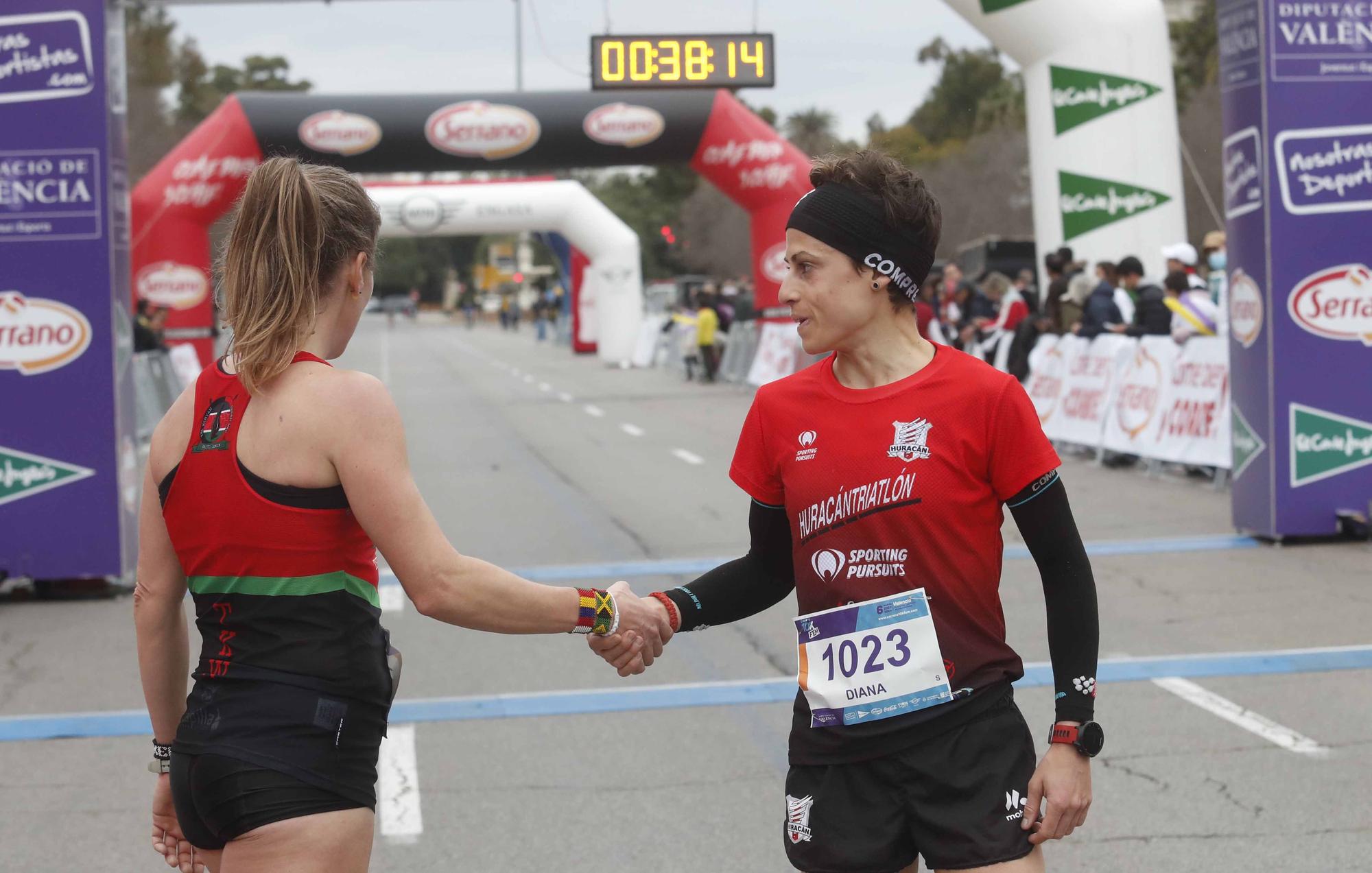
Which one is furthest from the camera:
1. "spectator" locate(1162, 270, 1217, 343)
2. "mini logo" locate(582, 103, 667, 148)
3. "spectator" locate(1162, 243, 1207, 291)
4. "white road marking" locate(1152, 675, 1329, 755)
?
"mini logo" locate(582, 103, 667, 148)

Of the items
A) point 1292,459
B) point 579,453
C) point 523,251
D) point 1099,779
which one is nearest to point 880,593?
point 1099,779

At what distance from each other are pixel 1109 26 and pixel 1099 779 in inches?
597

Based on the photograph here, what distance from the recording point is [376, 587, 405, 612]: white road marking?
957 cm

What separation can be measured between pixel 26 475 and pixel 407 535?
25.6 ft

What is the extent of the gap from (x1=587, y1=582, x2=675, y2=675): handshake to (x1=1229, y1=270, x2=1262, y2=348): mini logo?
8.34 metres

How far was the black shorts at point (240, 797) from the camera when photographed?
2643mm

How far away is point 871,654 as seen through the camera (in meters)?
A: 2.97

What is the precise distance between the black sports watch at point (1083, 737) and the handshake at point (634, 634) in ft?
2.50

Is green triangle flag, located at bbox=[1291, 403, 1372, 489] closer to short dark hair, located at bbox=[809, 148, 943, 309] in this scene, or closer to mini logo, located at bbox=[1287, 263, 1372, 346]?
mini logo, located at bbox=[1287, 263, 1372, 346]

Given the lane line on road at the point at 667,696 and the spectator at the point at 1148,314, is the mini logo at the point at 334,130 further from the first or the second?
the lane line on road at the point at 667,696

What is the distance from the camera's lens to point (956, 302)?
23.2m

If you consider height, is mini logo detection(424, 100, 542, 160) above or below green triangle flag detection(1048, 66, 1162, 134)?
above

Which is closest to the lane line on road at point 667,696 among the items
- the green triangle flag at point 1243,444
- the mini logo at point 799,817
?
the green triangle flag at point 1243,444

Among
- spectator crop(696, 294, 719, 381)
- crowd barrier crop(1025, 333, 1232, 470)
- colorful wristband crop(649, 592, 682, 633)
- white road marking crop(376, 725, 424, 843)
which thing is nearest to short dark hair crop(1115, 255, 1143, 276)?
crowd barrier crop(1025, 333, 1232, 470)
